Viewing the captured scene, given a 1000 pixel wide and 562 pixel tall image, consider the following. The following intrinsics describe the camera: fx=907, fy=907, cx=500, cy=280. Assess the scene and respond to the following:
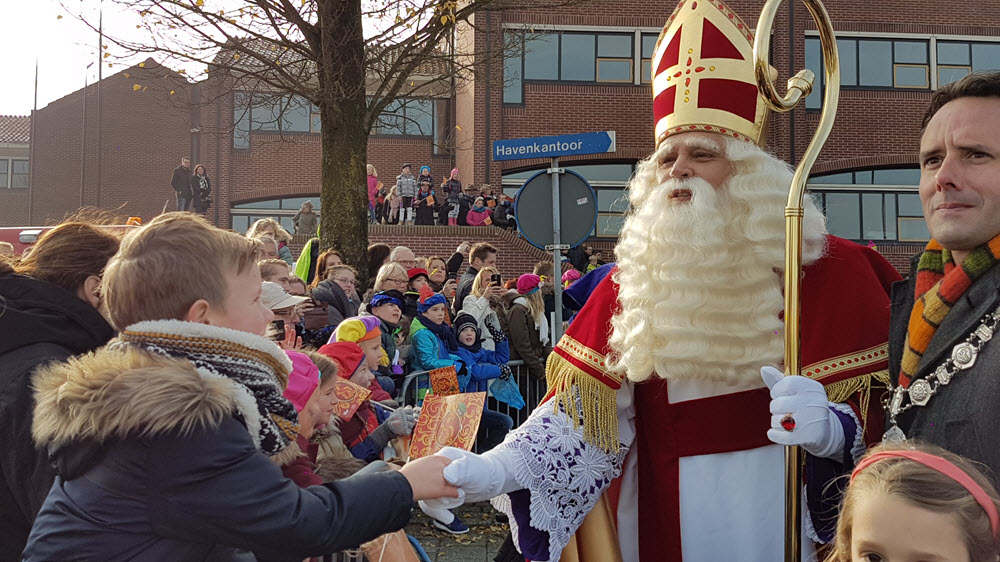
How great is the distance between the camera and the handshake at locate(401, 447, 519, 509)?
233 cm

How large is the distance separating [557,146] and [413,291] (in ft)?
5.92

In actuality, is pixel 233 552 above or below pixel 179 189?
below

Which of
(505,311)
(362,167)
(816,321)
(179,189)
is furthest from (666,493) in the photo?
(179,189)

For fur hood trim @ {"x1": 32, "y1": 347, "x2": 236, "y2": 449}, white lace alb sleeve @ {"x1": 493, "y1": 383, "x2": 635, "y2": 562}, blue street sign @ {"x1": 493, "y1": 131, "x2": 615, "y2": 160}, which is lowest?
white lace alb sleeve @ {"x1": 493, "y1": 383, "x2": 635, "y2": 562}

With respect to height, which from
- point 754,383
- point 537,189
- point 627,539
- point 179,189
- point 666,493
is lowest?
point 627,539

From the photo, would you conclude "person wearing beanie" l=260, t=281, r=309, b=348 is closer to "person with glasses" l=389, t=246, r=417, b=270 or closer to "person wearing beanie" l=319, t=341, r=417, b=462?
"person wearing beanie" l=319, t=341, r=417, b=462

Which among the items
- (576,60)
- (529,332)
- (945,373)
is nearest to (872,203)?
(576,60)

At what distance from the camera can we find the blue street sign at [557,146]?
22.9 feet

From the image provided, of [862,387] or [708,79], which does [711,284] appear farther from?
[708,79]

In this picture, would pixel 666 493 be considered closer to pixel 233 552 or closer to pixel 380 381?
pixel 233 552

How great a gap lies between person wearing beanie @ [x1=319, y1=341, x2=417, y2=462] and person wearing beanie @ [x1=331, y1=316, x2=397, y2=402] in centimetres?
14

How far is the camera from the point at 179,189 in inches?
837

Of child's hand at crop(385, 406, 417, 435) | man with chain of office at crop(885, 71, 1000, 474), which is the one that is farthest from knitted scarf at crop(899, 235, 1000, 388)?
child's hand at crop(385, 406, 417, 435)

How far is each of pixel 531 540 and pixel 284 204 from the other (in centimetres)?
2590
